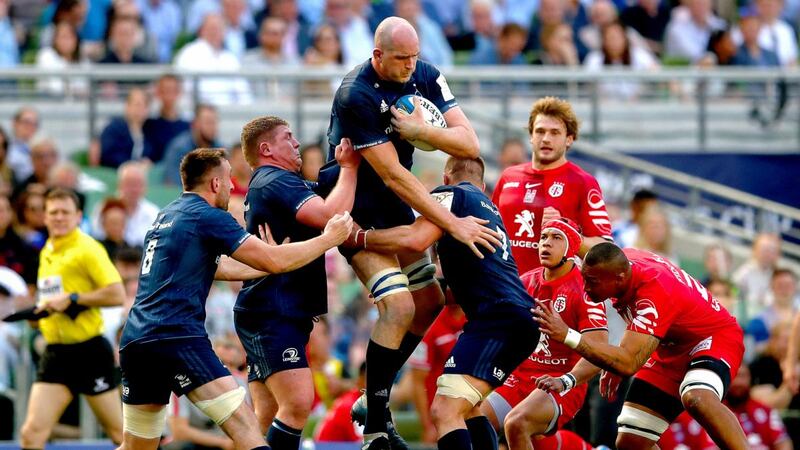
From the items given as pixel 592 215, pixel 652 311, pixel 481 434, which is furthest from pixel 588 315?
pixel 481 434

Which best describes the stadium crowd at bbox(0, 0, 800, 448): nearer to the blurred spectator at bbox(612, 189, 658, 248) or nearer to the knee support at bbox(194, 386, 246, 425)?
the blurred spectator at bbox(612, 189, 658, 248)

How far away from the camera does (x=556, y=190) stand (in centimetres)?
1218

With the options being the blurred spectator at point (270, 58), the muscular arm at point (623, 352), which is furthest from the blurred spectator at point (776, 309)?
the blurred spectator at point (270, 58)

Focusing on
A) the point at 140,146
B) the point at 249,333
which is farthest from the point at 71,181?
the point at 249,333

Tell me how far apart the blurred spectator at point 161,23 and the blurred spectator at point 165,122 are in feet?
6.65

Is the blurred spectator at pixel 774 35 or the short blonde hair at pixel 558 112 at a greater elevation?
the blurred spectator at pixel 774 35

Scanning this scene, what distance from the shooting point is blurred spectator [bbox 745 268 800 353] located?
54.1ft

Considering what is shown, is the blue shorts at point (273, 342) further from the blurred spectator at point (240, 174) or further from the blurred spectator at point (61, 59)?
the blurred spectator at point (61, 59)

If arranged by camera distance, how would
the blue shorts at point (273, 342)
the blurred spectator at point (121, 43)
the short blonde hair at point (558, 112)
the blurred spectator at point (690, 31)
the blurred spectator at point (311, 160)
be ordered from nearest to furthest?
the blue shorts at point (273, 342), the short blonde hair at point (558, 112), the blurred spectator at point (311, 160), the blurred spectator at point (121, 43), the blurred spectator at point (690, 31)

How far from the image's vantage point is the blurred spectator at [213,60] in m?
18.7

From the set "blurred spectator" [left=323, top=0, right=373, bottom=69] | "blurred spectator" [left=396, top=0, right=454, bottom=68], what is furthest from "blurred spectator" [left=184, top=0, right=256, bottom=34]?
"blurred spectator" [left=396, top=0, right=454, bottom=68]

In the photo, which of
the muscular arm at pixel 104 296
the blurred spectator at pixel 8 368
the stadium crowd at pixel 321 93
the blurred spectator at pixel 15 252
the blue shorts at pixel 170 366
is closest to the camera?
the blue shorts at pixel 170 366

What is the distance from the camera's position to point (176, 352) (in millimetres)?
10367

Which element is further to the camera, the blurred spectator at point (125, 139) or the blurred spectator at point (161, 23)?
the blurred spectator at point (161, 23)
